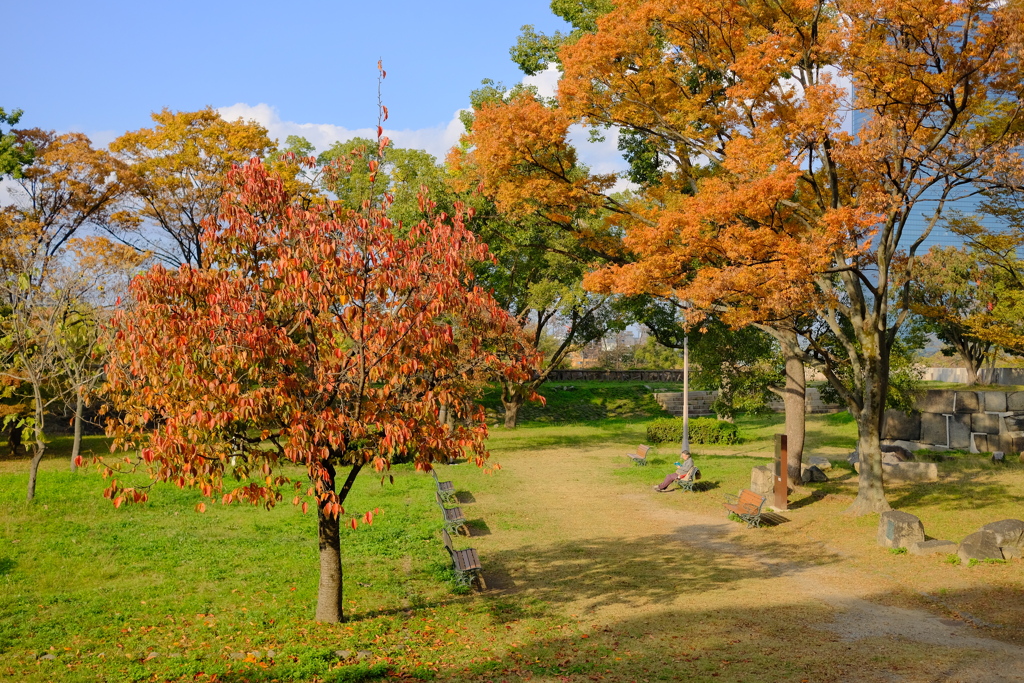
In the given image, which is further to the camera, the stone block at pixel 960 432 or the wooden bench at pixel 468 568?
the stone block at pixel 960 432

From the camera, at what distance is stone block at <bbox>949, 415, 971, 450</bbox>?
97.2 feet

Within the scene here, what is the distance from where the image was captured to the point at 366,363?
27.6ft

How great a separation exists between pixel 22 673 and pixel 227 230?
5173mm

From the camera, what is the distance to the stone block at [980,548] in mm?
12859

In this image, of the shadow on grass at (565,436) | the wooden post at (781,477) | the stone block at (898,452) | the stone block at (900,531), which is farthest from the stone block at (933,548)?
the shadow on grass at (565,436)

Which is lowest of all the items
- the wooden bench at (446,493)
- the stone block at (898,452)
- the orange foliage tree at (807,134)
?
the wooden bench at (446,493)

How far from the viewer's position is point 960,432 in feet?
97.9

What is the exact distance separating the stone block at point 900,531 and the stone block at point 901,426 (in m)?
19.4

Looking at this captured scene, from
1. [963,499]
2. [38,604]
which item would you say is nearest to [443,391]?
[38,604]

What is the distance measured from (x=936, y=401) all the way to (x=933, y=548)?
64.9ft

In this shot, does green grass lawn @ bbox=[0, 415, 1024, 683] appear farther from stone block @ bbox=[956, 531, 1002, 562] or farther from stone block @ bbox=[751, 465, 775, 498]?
stone block @ bbox=[751, 465, 775, 498]

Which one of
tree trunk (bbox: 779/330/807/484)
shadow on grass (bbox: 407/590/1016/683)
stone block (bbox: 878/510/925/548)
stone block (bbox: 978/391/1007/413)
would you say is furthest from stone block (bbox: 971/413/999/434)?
shadow on grass (bbox: 407/590/1016/683)

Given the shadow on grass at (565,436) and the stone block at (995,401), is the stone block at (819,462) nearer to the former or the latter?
the shadow on grass at (565,436)

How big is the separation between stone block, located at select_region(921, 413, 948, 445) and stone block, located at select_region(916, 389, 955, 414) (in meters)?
0.24
